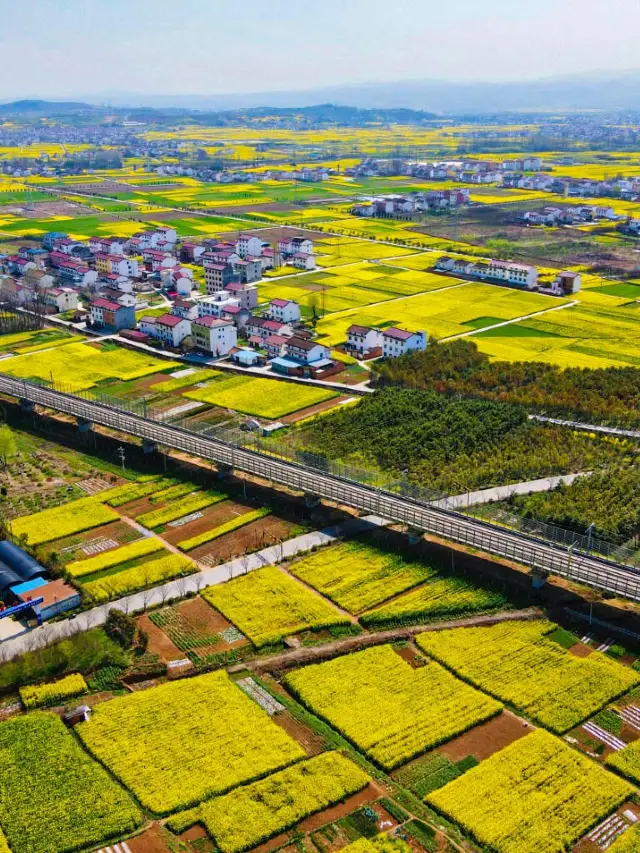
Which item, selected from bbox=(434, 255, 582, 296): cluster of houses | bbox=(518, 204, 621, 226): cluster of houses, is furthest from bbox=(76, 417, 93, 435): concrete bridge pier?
bbox=(518, 204, 621, 226): cluster of houses

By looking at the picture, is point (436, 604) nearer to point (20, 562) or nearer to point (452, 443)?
point (452, 443)

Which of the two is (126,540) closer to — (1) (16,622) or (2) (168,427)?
(1) (16,622)

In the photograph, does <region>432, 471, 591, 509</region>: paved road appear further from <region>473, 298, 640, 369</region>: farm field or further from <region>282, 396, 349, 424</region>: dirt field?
<region>473, 298, 640, 369</region>: farm field

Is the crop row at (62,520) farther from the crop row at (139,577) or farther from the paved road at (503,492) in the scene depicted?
the paved road at (503,492)

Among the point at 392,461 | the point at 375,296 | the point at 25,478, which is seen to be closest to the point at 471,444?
the point at 392,461

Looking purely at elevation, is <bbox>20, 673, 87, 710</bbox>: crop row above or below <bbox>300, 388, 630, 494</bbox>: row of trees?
below

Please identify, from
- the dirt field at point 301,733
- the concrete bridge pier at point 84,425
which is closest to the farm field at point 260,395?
the concrete bridge pier at point 84,425
